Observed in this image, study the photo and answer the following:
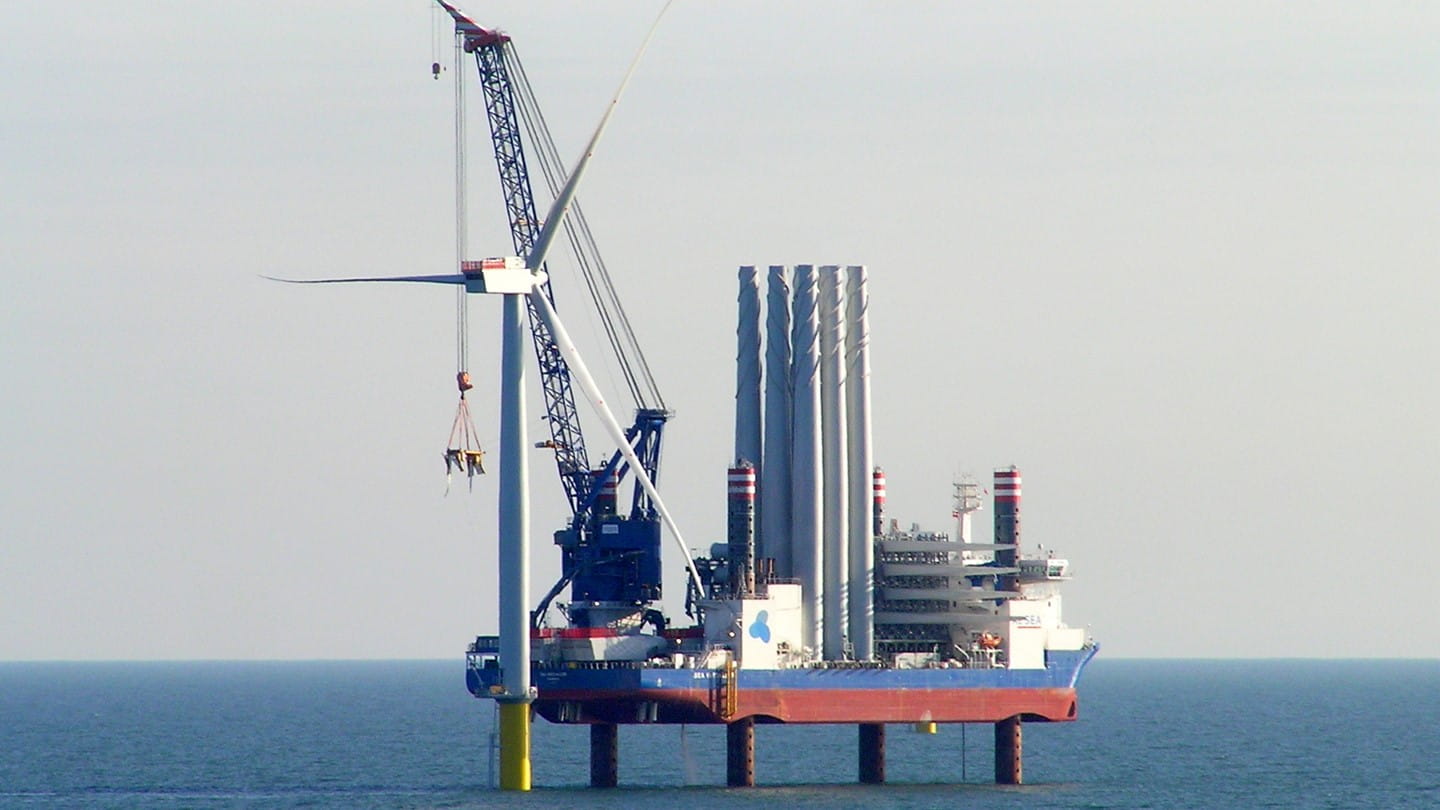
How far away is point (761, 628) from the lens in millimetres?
114875

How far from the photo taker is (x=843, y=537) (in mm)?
118312

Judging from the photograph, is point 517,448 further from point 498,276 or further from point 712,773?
point 712,773

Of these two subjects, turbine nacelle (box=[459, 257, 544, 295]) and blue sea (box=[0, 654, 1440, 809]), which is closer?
turbine nacelle (box=[459, 257, 544, 295])

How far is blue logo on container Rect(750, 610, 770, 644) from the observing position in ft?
376

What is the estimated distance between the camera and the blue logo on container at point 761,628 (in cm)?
11462

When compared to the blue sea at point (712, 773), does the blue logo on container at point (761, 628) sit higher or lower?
higher

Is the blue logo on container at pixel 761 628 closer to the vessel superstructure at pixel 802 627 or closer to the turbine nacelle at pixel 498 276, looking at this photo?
the vessel superstructure at pixel 802 627

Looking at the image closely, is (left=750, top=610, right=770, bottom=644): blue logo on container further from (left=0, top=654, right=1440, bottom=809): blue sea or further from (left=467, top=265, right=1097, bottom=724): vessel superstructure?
(left=0, top=654, right=1440, bottom=809): blue sea

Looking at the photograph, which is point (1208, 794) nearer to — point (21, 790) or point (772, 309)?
point (772, 309)

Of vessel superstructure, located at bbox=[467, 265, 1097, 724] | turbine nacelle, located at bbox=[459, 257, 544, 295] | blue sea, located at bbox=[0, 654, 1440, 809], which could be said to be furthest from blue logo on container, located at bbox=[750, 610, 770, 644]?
turbine nacelle, located at bbox=[459, 257, 544, 295]

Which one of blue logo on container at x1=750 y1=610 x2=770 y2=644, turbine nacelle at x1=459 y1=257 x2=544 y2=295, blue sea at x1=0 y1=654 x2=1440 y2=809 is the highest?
turbine nacelle at x1=459 y1=257 x2=544 y2=295

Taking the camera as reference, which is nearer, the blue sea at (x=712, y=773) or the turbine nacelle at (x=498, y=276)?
the turbine nacelle at (x=498, y=276)

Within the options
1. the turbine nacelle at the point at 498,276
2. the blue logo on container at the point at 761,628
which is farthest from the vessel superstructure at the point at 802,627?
the turbine nacelle at the point at 498,276

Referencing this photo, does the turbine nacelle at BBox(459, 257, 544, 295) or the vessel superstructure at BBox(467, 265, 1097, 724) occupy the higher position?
the turbine nacelle at BBox(459, 257, 544, 295)
